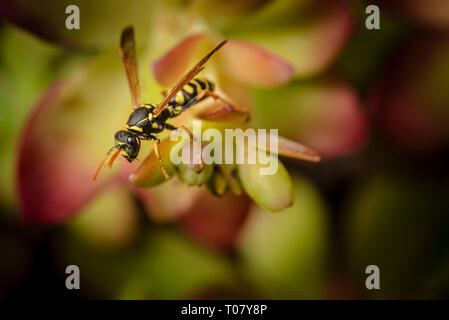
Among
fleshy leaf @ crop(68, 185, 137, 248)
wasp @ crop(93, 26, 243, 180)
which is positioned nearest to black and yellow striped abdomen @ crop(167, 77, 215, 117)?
wasp @ crop(93, 26, 243, 180)

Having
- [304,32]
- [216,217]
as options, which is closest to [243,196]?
[216,217]

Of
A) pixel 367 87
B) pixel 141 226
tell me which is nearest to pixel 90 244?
pixel 141 226

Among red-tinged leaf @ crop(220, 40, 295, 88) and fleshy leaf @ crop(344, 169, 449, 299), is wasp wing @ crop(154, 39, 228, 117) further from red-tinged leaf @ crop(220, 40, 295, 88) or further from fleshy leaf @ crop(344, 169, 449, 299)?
fleshy leaf @ crop(344, 169, 449, 299)

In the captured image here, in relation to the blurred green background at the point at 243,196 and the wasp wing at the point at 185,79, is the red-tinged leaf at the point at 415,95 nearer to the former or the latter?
the blurred green background at the point at 243,196

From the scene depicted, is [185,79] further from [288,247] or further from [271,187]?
[288,247]

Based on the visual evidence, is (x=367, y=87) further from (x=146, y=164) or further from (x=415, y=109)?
(x=146, y=164)

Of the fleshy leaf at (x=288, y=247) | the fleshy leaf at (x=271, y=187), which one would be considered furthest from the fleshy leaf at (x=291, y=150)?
the fleshy leaf at (x=288, y=247)
